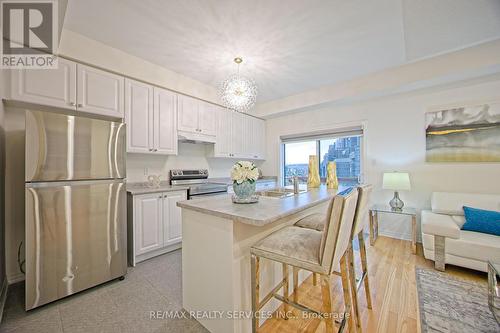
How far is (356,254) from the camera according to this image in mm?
2631

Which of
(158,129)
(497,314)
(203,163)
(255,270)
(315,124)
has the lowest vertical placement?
(497,314)

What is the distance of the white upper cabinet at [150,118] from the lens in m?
2.58

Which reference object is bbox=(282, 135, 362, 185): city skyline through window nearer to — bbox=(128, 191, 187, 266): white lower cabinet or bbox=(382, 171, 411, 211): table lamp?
bbox=(382, 171, 411, 211): table lamp

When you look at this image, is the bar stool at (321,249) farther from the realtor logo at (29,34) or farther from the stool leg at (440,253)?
the realtor logo at (29,34)

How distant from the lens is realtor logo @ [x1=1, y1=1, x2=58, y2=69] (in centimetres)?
173

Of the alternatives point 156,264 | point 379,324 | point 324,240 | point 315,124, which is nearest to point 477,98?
point 315,124

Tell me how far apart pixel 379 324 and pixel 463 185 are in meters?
2.58

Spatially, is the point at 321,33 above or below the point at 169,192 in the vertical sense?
above

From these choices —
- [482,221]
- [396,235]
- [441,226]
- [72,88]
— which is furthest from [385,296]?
[72,88]

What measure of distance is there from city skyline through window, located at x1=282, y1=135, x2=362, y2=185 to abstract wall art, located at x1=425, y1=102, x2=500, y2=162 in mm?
1031

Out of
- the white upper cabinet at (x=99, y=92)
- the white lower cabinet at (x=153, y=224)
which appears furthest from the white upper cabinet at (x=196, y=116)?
the white lower cabinet at (x=153, y=224)

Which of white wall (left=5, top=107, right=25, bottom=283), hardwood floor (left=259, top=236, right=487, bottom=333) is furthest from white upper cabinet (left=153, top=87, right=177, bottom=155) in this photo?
hardwood floor (left=259, top=236, right=487, bottom=333)

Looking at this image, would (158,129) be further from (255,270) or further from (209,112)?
(255,270)

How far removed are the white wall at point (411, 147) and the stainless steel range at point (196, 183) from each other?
8.39 ft
